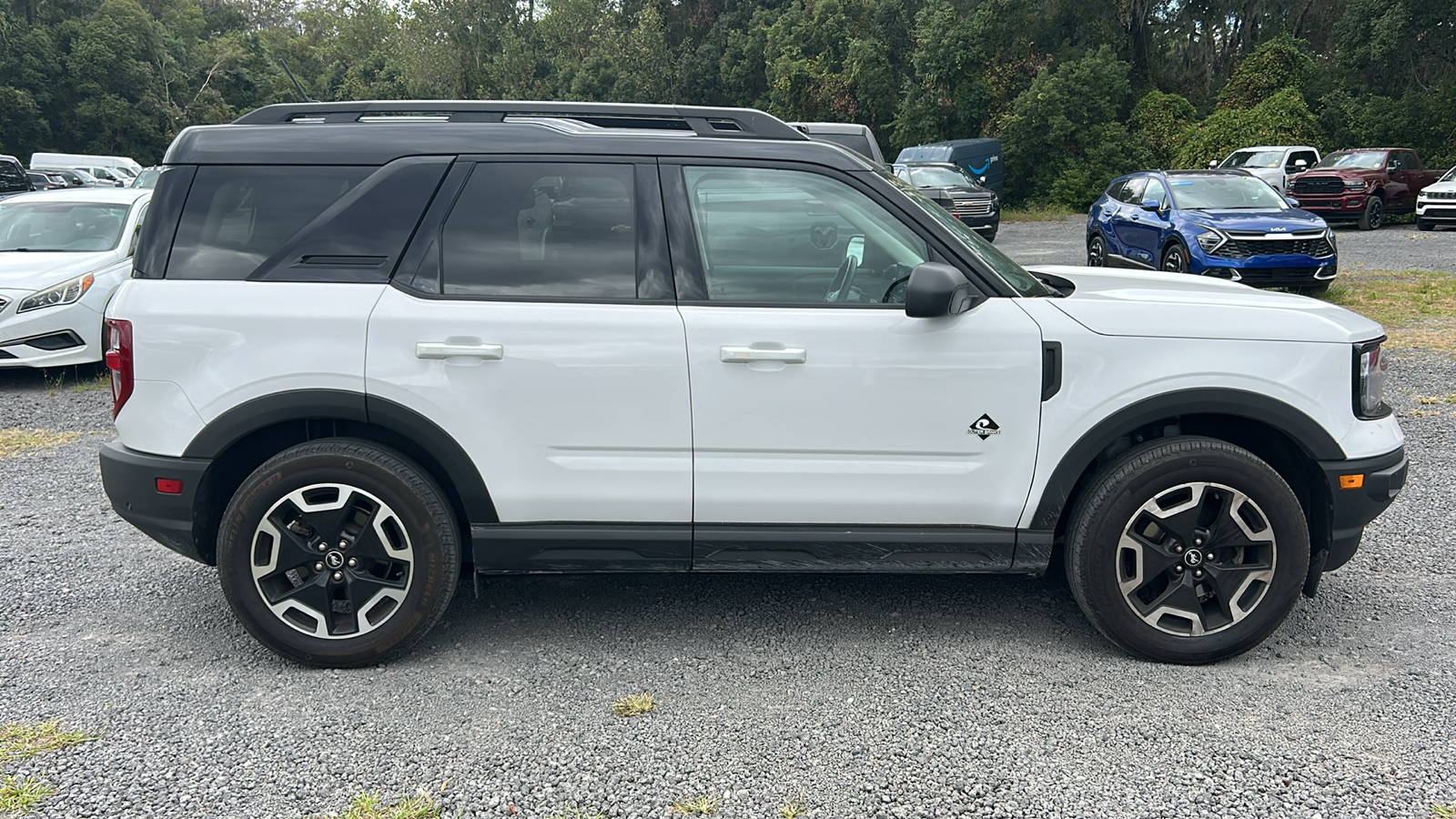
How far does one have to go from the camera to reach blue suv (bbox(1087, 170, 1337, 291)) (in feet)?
39.9

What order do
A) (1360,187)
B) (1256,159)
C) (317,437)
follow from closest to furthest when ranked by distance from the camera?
(317,437) < (1360,187) < (1256,159)

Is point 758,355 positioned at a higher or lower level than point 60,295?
higher

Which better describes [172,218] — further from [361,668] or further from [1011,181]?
[1011,181]

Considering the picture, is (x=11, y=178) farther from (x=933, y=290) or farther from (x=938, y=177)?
(x=933, y=290)

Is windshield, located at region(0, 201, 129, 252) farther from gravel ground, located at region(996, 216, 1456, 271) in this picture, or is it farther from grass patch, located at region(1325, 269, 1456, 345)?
gravel ground, located at region(996, 216, 1456, 271)

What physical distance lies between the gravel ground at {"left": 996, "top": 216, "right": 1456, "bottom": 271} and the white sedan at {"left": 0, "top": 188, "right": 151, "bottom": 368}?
45.5 ft

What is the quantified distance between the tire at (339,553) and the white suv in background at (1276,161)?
2474 cm

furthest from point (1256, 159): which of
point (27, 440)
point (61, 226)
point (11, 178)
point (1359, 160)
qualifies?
point (11, 178)

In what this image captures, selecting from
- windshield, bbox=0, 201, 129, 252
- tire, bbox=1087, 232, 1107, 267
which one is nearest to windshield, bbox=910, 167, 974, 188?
tire, bbox=1087, 232, 1107, 267

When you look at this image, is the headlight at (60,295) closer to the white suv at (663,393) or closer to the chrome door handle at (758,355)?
the white suv at (663,393)

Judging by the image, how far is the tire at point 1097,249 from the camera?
1562 centimetres

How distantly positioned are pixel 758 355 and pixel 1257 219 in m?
11.0

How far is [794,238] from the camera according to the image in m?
3.69

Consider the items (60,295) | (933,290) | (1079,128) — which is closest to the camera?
(933,290)
